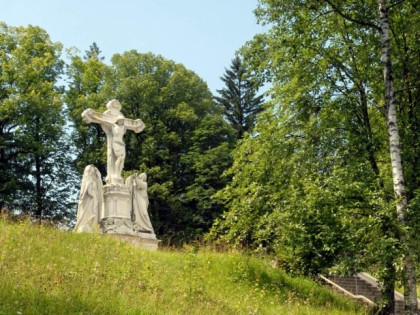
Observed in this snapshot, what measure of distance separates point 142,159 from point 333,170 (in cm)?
2555

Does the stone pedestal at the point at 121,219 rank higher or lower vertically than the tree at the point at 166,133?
lower

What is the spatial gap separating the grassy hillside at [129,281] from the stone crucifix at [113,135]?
15.0 feet

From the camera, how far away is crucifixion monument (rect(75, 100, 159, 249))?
1628 centimetres

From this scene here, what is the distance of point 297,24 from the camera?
520 inches

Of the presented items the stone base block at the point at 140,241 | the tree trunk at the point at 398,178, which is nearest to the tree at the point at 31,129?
the stone base block at the point at 140,241

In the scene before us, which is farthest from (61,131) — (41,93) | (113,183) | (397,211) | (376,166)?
(397,211)

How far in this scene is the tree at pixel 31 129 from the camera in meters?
33.6

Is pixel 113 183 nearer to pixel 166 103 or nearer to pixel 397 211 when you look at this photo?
pixel 397 211

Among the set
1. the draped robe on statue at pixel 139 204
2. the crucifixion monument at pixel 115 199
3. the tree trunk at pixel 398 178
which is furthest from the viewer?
the draped robe on statue at pixel 139 204

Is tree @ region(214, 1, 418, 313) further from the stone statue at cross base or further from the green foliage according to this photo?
the stone statue at cross base

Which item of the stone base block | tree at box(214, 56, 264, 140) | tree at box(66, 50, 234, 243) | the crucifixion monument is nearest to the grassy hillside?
the stone base block

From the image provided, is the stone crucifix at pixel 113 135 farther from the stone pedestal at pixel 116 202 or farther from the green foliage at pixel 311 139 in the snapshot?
the green foliage at pixel 311 139

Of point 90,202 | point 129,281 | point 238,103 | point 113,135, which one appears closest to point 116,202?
point 90,202

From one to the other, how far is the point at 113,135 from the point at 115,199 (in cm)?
234
